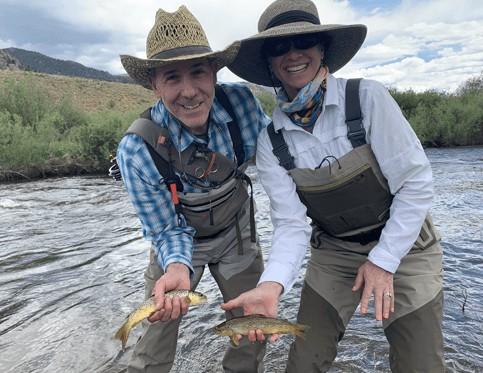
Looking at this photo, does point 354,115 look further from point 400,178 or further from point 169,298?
point 169,298

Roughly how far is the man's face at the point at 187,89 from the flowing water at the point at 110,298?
273 cm

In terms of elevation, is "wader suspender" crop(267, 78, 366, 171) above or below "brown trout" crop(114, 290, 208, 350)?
above

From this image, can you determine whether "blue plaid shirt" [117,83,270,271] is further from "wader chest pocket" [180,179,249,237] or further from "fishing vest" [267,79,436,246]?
"fishing vest" [267,79,436,246]

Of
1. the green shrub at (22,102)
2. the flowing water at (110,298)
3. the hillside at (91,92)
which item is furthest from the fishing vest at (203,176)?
the hillside at (91,92)

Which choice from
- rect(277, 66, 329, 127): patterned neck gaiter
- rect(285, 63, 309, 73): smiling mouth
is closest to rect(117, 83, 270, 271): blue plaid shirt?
rect(277, 66, 329, 127): patterned neck gaiter

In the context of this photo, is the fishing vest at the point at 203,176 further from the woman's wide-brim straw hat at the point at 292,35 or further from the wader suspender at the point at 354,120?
the wader suspender at the point at 354,120

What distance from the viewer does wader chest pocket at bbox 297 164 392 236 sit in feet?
A: 10.0

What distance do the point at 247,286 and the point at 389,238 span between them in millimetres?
1377

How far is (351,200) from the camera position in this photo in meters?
3.13

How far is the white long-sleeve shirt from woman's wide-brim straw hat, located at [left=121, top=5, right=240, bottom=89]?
63 centimetres

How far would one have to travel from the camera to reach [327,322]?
3.25 metres

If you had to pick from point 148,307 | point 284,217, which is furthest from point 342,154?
point 148,307

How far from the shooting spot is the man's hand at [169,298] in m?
3.05

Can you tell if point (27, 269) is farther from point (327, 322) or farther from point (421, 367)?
point (421, 367)
